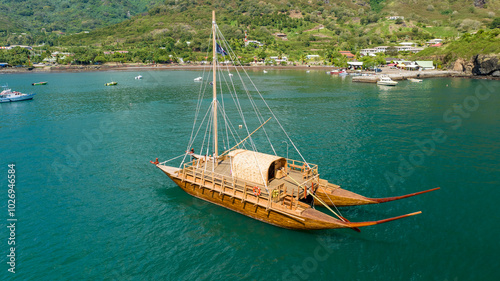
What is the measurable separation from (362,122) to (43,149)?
59687 millimetres

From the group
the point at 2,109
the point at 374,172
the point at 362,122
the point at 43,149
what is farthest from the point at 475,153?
the point at 2,109

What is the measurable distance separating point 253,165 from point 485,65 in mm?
157593

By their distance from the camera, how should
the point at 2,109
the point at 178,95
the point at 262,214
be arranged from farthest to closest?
the point at 178,95 < the point at 2,109 < the point at 262,214

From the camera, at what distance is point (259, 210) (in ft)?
85.1

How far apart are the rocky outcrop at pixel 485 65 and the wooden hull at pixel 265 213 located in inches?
6009

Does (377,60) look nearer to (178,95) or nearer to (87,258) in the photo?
(178,95)

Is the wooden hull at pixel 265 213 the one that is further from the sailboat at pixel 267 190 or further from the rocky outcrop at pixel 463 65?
the rocky outcrop at pixel 463 65

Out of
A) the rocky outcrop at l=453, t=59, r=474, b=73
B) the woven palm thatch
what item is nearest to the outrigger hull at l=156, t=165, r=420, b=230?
the woven palm thatch

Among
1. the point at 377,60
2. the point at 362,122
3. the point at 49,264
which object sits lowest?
the point at 49,264

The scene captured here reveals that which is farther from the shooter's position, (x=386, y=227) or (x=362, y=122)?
(x=362, y=122)

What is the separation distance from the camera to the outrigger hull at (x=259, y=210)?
74.0ft

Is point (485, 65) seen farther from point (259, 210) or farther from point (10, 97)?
point (10, 97)

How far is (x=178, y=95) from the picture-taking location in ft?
351

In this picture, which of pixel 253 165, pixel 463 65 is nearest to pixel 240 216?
pixel 253 165
